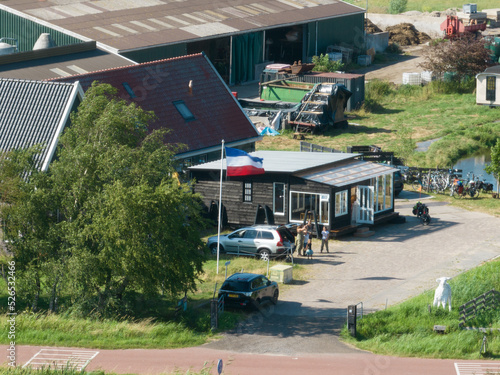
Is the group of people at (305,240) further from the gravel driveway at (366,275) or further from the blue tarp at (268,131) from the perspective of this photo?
the blue tarp at (268,131)

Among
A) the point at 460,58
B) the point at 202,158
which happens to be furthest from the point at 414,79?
the point at 202,158

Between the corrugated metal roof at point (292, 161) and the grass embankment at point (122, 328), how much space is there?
11.6 m

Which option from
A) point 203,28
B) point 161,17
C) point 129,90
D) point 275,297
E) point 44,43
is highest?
point 161,17

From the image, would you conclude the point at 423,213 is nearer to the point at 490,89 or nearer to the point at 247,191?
the point at 247,191

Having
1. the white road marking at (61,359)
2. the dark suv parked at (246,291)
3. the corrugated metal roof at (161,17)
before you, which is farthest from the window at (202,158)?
the white road marking at (61,359)

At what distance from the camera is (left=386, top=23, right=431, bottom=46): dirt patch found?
3740 inches

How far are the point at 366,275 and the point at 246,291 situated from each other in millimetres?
6405

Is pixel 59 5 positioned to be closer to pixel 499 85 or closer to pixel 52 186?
pixel 499 85

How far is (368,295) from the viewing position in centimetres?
3198

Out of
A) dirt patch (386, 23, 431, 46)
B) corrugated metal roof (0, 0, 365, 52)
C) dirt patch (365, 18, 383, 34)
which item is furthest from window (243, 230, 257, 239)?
dirt patch (386, 23, 431, 46)

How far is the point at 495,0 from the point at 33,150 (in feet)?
340

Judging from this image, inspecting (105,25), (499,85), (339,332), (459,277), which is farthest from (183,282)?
(499,85)

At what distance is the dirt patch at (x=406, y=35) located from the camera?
95.0 meters

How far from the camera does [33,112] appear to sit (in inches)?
1449
